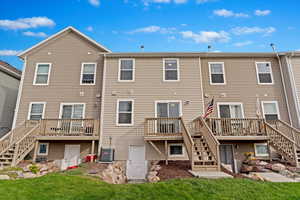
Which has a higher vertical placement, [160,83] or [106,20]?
[106,20]

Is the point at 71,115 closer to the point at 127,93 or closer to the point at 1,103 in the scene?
the point at 127,93

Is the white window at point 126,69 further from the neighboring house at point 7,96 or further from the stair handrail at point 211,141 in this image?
the neighboring house at point 7,96

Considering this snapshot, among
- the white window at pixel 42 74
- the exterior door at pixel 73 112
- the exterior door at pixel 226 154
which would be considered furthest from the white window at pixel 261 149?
the white window at pixel 42 74

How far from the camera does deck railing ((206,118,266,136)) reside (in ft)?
31.1

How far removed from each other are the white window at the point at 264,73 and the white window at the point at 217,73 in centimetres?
239

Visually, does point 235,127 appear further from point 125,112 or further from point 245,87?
point 125,112

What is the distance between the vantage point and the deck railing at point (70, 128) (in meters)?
10.2

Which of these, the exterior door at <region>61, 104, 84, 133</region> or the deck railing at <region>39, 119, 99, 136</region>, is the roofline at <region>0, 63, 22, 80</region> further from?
the deck railing at <region>39, 119, 99, 136</region>

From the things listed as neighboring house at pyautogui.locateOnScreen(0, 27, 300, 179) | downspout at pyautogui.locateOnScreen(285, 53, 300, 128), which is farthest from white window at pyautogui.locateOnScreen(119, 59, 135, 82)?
downspout at pyautogui.locateOnScreen(285, 53, 300, 128)

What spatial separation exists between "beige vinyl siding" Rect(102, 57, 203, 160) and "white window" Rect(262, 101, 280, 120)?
4.21 metres

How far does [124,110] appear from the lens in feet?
36.4

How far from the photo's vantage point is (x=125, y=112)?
1103 centimetres

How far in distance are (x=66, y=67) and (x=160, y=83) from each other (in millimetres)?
6690

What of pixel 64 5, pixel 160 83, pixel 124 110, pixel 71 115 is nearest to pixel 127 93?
pixel 124 110
